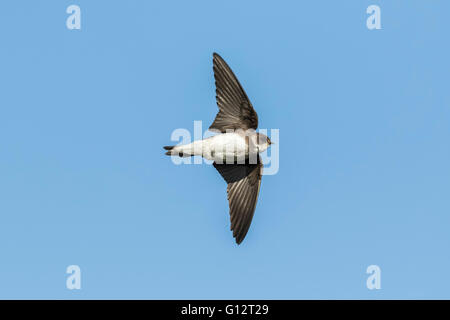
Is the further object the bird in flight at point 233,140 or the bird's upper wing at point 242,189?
the bird's upper wing at point 242,189

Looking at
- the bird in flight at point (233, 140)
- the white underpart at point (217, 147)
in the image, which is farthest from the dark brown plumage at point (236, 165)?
the white underpart at point (217, 147)

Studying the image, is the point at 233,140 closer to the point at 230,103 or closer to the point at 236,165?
the point at 230,103

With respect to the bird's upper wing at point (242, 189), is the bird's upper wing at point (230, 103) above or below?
above

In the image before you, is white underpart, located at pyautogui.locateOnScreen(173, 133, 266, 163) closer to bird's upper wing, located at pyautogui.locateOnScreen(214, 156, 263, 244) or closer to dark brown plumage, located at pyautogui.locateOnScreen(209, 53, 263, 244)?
dark brown plumage, located at pyautogui.locateOnScreen(209, 53, 263, 244)

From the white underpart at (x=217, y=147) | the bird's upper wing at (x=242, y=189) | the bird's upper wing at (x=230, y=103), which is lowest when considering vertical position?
the bird's upper wing at (x=242, y=189)

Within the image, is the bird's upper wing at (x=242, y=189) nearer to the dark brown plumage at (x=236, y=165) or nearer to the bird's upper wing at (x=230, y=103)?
the dark brown plumage at (x=236, y=165)
